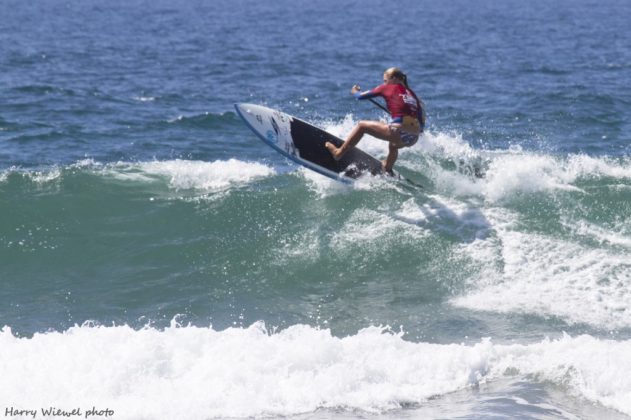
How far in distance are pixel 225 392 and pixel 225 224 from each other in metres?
4.93

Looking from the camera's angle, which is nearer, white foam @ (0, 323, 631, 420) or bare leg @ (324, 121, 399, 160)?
white foam @ (0, 323, 631, 420)

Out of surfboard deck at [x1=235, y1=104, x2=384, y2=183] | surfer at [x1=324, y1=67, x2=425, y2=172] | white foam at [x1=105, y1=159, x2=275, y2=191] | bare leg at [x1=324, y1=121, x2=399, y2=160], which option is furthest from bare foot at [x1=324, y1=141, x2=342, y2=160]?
white foam at [x1=105, y1=159, x2=275, y2=191]

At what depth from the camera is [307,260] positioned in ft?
40.9

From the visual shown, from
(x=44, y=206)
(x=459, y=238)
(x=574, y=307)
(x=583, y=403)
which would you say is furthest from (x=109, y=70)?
(x=583, y=403)

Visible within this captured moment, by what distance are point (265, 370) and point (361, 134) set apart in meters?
5.29

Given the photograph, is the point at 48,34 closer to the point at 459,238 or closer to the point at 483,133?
the point at 483,133

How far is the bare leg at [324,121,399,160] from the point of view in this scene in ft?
43.5

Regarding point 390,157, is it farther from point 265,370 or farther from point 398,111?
point 265,370

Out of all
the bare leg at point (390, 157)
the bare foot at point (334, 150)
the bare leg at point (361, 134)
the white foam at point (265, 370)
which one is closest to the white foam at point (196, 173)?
the bare foot at point (334, 150)

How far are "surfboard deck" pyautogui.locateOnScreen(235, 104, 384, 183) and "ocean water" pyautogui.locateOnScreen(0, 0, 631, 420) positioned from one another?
28 centimetres

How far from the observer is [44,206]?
46.1 feet

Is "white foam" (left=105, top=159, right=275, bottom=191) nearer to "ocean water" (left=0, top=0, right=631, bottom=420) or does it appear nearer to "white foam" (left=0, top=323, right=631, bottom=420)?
"ocean water" (left=0, top=0, right=631, bottom=420)

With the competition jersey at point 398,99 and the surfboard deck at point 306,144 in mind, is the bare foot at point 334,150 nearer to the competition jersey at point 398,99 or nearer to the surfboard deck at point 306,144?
the surfboard deck at point 306,144

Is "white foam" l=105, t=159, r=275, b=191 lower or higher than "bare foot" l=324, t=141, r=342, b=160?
lower
